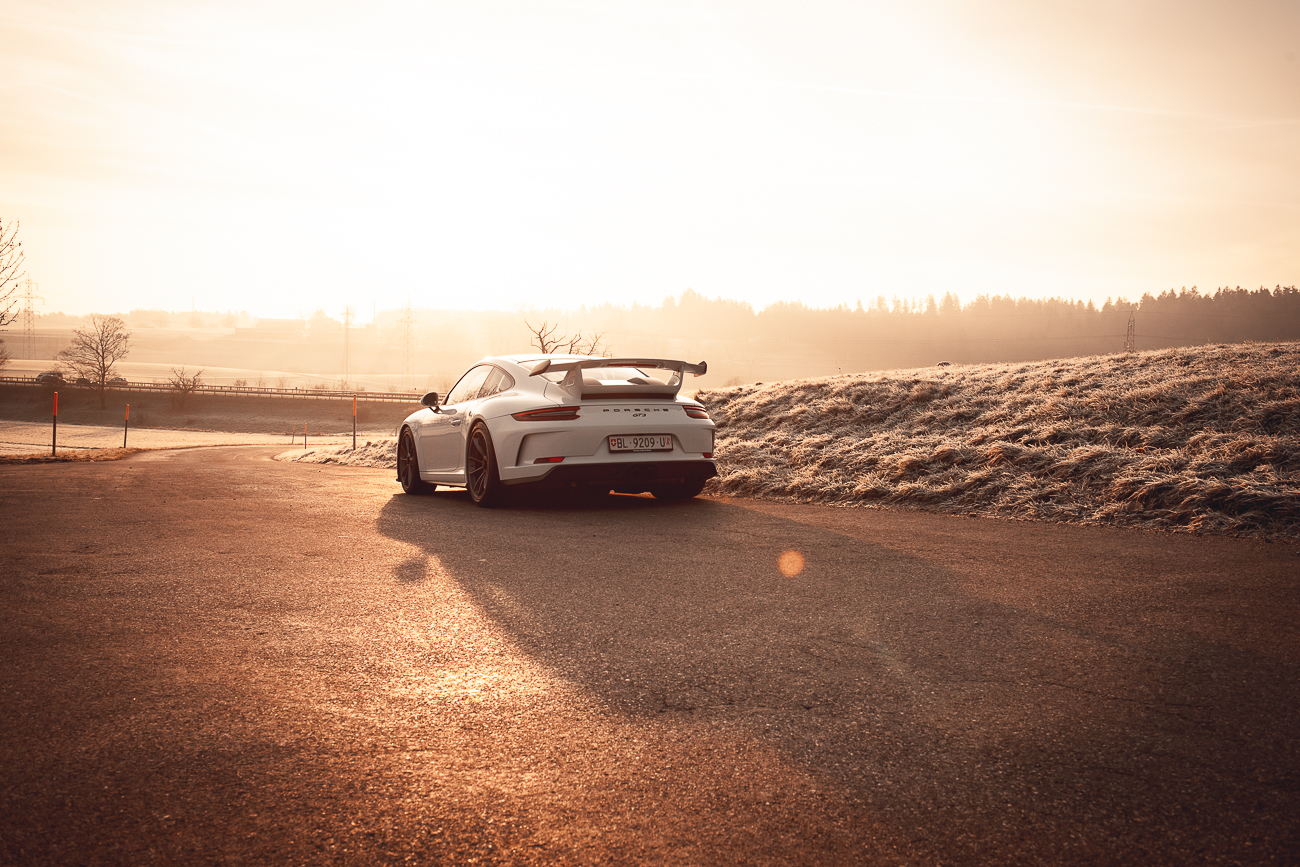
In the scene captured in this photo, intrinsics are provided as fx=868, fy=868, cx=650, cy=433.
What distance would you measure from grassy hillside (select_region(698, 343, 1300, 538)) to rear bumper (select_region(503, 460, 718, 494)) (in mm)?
1645

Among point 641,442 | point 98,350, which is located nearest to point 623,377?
point 641,442

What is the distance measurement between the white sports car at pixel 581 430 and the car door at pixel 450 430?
4cm

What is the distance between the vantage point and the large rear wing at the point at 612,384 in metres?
8.12

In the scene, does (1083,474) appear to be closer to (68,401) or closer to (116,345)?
(68,401)

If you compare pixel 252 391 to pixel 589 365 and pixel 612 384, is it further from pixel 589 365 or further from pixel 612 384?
pixel 612 384

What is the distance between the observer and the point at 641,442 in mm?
8148

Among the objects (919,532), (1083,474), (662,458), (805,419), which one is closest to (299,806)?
(919,532)

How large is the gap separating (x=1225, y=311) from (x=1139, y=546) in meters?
183

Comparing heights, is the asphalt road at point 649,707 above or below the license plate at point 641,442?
below

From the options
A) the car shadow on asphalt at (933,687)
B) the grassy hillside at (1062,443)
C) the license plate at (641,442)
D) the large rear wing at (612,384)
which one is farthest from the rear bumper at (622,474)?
the car shadow on asphalt at (933,687)

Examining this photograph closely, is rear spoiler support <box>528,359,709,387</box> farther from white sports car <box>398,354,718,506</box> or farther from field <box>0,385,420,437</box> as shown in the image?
field <box>0,385,420,437</box>

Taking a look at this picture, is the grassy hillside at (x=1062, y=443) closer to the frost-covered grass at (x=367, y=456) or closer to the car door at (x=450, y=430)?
the car door at (x=450, y=430)

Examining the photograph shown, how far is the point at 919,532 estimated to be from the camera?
22.1 feet

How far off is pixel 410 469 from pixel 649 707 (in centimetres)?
808
